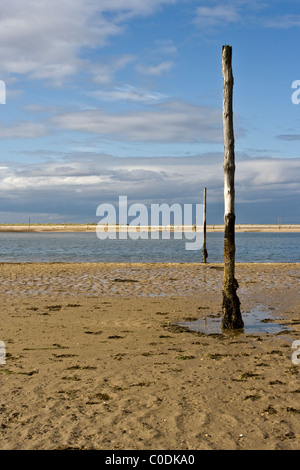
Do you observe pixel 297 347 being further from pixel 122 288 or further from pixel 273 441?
pixel 122 288

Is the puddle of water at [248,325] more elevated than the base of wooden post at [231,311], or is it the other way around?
the base of wooden post at [231,311]

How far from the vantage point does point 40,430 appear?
→ 562cm

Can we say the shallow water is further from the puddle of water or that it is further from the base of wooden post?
the base of wooden post

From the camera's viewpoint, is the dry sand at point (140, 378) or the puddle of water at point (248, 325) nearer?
the dry sand at point (140, 378)

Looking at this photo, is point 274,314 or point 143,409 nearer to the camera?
point 143,409

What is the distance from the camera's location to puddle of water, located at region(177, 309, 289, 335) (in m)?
11.1

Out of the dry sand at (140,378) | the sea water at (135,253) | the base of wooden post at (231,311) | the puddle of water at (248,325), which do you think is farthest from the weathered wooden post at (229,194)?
the sea water at (135,253)

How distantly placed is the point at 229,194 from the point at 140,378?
5.20 meters

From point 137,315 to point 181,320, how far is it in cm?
134

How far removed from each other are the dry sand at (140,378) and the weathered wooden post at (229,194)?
2.60 ft

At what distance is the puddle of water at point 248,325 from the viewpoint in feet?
36.5

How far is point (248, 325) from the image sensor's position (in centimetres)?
1181

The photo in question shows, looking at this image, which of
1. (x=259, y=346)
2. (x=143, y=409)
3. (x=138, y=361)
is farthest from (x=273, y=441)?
(x=259, y=346)

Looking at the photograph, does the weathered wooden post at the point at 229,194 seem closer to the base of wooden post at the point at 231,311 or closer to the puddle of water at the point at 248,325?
the base of wooden post at the point at 231,311
